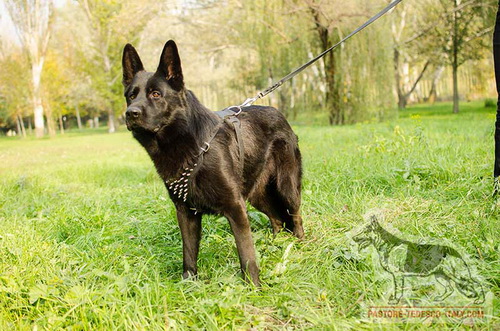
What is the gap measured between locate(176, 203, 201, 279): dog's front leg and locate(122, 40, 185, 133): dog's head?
2.03 ft

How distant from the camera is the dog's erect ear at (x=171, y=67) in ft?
9.06

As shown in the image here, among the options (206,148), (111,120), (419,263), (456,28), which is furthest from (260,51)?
(111,120)

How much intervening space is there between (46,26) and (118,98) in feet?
22.4

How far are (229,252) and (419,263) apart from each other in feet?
4.42

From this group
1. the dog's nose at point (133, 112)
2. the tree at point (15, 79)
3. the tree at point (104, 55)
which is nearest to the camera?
the dog's nose at point (133, 112)

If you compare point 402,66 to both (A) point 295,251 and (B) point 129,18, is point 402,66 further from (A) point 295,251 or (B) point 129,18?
(A) point 295,251

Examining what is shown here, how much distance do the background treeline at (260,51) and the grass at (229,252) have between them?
7050 millimetres

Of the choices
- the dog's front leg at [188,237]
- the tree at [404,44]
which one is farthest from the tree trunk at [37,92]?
the dog's front leg at [188,237]

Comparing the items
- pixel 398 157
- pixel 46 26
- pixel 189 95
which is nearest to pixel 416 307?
pixel 189 95

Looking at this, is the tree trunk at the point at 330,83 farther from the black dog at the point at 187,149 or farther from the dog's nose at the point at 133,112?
the dog's nose at the point at 133,112

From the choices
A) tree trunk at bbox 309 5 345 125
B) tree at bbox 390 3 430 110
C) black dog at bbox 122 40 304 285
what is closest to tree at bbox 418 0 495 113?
tree at bbox 390 3 430 110

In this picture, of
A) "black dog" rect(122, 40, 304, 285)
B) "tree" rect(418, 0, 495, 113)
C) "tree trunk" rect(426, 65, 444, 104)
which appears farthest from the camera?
"tree trunk" rect(426, 65, 444, 104)

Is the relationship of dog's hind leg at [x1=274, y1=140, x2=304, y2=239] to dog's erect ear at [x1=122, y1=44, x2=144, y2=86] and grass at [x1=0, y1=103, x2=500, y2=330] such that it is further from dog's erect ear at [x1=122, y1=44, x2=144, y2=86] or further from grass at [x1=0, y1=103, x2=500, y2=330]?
dog's erect ear at [x1=122, y1=44, x2=144, y2=86]

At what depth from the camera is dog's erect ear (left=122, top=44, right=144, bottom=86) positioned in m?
2.89
